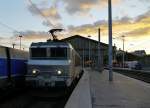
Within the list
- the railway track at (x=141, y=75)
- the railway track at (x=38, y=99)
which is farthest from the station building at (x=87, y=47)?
the railway track at (x=38, y=99)

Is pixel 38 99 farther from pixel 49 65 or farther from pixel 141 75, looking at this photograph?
pixel 141 75

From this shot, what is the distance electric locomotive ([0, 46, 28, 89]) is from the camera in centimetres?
2038

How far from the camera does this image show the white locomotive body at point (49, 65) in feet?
71.7

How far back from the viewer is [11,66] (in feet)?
73.9

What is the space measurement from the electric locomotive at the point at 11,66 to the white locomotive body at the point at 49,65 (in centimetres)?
97

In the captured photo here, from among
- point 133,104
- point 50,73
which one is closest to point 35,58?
point 50,73

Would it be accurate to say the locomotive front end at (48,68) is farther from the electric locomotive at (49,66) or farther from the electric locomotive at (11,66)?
the electric locomotive at (11,66)

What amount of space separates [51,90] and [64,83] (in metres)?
2.06

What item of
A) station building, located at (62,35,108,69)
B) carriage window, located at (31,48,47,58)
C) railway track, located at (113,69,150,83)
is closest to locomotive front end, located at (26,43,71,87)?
carriage window, located at (31,48,47,58)

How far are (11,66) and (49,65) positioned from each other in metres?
2.03

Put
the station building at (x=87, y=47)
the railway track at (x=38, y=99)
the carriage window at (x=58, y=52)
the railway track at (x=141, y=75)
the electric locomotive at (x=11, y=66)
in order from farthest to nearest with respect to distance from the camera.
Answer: the station building at (x=87, y=47)
the railway track at (x=141, y=75)
the carriage window at (x=58, y=52)
the electric locomotive at (x=11, y=66)
the railway track at (x=38, y=99)

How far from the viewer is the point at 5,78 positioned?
2092 centimetres

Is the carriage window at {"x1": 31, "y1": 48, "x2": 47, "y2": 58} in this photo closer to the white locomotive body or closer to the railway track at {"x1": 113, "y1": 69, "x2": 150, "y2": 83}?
the white locomotive body

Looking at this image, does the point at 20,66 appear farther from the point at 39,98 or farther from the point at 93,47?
the point at 93,47
